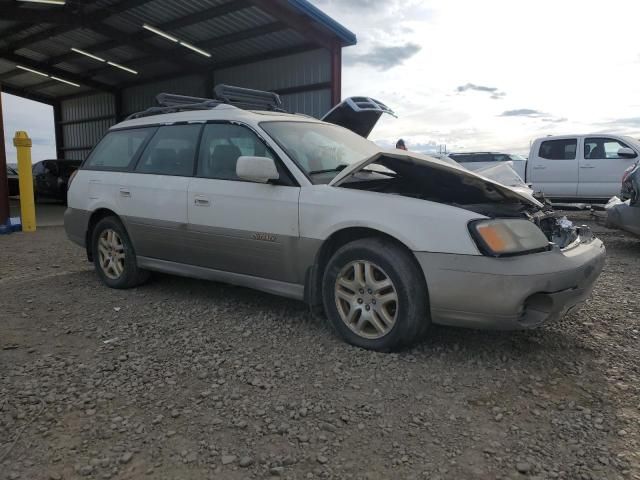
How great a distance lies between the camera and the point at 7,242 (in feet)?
26.9

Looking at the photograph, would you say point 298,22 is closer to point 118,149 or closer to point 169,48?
point 169,48

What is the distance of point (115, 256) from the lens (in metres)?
4.86

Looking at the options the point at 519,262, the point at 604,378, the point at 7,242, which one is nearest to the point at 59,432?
the point at 519,262

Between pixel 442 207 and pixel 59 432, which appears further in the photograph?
pixel 442 207

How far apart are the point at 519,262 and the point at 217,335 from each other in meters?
2.04

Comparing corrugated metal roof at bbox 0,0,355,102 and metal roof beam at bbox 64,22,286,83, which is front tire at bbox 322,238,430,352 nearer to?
corrugated metal roof at bbox 0,0,355,102

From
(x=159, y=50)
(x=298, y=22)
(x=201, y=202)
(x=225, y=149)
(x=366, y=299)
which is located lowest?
(x=366, y=299)

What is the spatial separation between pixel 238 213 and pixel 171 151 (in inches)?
43.4

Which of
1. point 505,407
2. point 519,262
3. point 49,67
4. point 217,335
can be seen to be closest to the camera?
point 505,407

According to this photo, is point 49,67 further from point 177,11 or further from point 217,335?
point 217,335

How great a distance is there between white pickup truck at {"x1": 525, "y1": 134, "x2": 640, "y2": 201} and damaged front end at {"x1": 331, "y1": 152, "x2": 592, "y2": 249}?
727 cm

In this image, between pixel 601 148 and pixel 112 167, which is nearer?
pixel 112 167

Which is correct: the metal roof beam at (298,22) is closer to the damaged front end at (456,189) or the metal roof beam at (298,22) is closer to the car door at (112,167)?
the car door at (112,167)

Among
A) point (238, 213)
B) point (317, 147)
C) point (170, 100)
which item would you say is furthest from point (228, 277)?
point (170, 100)
